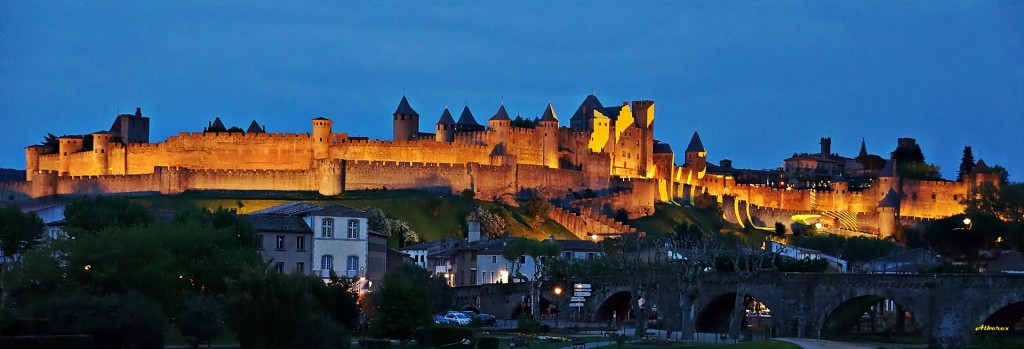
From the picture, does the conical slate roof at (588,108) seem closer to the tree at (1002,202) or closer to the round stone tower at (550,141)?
the round stone tower at (550,141)

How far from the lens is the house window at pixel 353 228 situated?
229 feet

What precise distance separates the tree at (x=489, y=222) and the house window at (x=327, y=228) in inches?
1549

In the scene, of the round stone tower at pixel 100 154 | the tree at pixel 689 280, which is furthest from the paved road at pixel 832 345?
the round stone tower at pixel 100 154

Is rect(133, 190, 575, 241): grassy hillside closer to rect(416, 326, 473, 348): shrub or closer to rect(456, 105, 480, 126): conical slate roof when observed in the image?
rect(456, 105, 480, 126): conical slate roof

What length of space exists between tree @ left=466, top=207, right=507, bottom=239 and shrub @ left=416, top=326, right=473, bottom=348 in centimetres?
5797

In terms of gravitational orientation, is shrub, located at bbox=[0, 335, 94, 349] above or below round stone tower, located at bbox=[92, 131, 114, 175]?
below

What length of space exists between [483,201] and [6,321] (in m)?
82.0

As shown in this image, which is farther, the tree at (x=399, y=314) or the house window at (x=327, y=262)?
the house window at (x=327, y=262)

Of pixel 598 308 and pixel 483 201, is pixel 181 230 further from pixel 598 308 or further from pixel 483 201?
pixel 483 201

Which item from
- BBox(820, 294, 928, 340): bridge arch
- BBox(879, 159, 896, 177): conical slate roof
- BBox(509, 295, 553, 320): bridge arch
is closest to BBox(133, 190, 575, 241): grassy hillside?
BBox(509, 295, 553, 320): bridge arch

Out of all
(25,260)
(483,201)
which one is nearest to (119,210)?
(25,260)

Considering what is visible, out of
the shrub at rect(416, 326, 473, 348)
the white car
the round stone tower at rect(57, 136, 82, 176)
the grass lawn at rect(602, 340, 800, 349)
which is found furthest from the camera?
the round stone tower at rect(57, 136, 82, 176)

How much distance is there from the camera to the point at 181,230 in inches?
2136

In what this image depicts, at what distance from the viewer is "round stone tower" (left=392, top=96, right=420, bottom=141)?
136 meters
